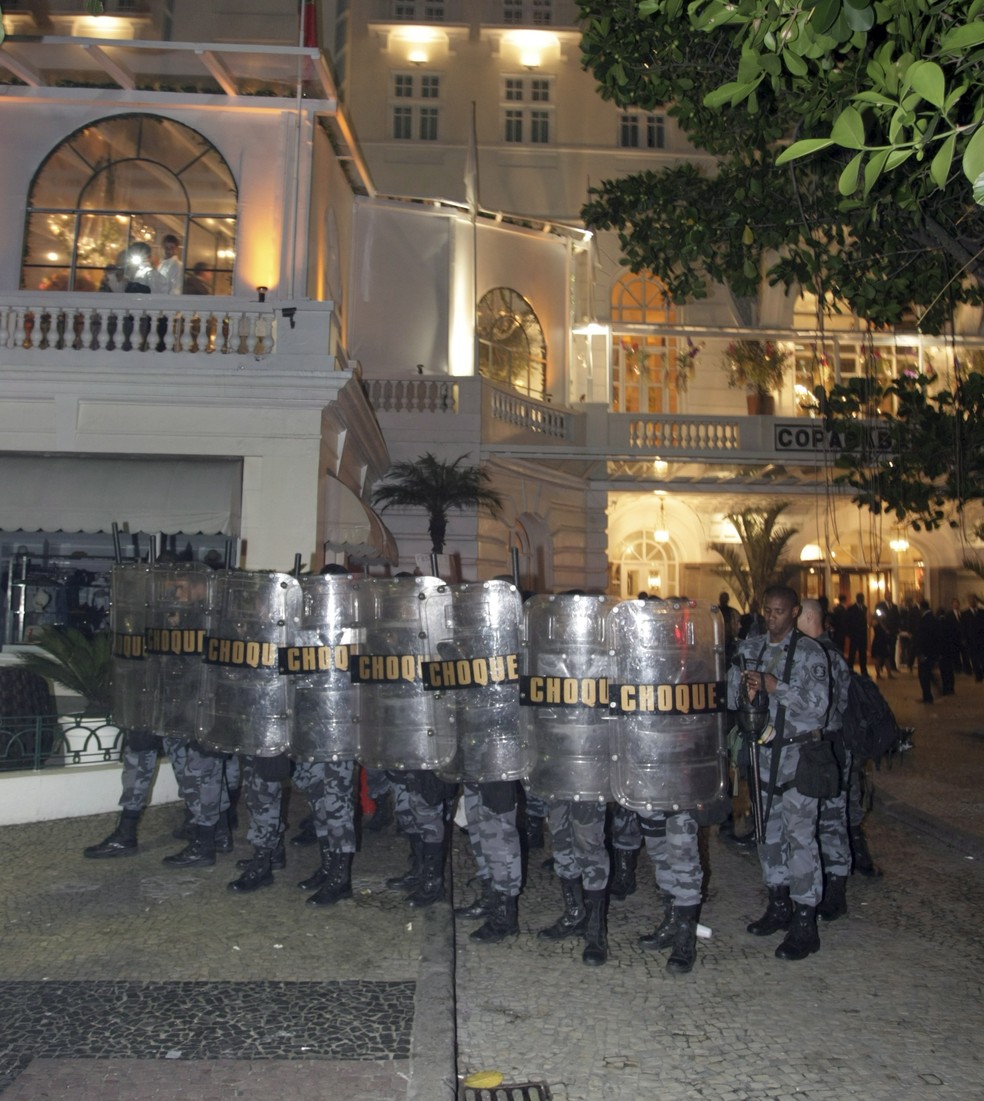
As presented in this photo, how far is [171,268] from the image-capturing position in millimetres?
12625

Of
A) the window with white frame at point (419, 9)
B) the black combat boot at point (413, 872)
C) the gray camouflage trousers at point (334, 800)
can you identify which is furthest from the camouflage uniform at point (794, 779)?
the window with white frame at point (419, 9)

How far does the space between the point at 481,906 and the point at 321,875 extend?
43.9 inches

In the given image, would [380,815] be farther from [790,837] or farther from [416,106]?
[416,106]

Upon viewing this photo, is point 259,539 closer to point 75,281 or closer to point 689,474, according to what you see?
point 75,281

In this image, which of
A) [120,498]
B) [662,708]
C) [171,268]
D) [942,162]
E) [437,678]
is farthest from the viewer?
[171,268]

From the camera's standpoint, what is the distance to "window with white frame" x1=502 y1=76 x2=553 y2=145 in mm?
27250

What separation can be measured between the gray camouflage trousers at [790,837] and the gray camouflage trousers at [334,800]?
8.32ft

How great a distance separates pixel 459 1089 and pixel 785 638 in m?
3.06

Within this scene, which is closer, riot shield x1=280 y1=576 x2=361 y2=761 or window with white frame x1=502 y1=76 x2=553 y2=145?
riot shield x1=280 y1=576 x2=361 y2=761

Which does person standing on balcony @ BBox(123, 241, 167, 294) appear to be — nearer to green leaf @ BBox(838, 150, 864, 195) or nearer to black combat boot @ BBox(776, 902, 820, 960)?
black combat boot @ BBox(776, 902, 820, 960)

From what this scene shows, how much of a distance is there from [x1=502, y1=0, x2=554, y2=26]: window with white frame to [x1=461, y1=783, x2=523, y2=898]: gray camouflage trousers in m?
28.0

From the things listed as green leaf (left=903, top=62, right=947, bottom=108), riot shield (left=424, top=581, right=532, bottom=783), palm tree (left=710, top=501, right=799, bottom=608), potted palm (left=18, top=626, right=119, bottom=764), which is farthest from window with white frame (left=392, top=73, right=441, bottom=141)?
green leaf (left=903, top=62, right=947, bottom=108)

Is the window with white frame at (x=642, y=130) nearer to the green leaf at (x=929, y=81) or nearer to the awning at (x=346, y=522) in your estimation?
the awning at (x=346, y=522)

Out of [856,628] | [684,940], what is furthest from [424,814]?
[856,628]
